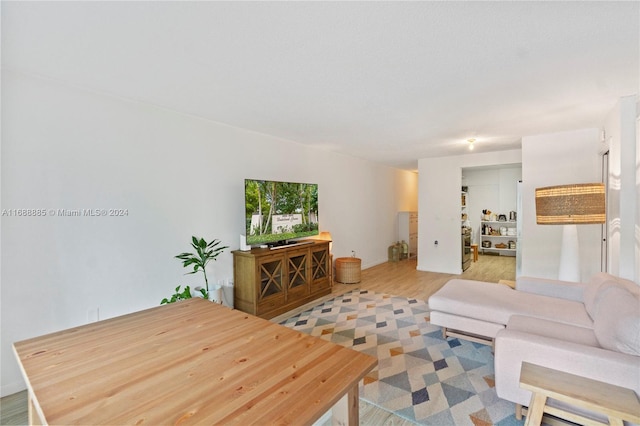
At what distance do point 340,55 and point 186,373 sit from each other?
1.97 metres

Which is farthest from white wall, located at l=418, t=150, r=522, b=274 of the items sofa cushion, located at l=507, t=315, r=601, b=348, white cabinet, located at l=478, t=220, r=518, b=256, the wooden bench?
the wooden bench

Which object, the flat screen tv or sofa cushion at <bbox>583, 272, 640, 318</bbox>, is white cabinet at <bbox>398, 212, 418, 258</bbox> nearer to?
the flat screen tv

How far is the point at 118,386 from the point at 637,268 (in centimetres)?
377

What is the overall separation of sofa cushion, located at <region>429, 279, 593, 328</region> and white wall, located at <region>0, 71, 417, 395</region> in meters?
2.57

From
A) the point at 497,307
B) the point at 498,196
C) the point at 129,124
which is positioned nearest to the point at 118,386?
the point at 129,124

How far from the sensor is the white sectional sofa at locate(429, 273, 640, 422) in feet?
5.10

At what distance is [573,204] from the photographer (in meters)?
2.76

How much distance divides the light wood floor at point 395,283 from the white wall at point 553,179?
3.51 feet

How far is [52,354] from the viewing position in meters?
1.15

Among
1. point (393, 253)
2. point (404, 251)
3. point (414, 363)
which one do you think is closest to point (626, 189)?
point (414, 363)

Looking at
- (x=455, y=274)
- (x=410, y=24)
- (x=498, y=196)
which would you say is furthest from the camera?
(x=498, y=196)

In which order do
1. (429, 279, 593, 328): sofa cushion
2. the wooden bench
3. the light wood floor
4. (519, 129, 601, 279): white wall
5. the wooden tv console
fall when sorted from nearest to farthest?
the wooden bench
the light wood floor
(429, 279, 593, 328): sofa cushion
the wooden tv console
(519, 129, 601, 279): white wall

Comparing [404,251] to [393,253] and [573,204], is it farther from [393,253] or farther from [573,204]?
[573,204]

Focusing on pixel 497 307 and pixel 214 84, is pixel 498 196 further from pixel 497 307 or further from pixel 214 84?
pixel 214 84
